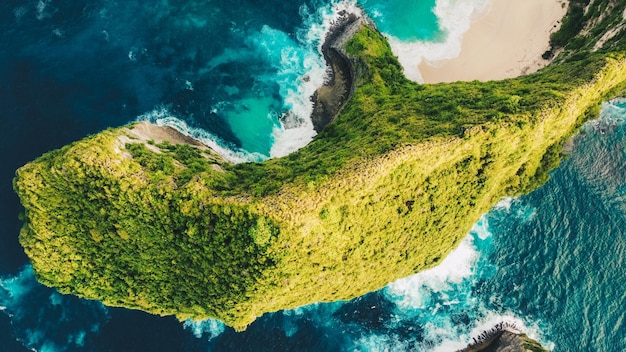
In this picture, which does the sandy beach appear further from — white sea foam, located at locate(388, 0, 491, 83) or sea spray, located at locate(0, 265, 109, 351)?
sea spray, located at locate(0, 265, 109, 351)

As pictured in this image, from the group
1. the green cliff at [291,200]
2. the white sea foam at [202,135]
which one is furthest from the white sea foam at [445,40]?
the white sea foam at [202,135]

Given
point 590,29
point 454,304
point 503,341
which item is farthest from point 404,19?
point 503,341

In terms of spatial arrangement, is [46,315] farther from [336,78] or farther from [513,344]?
[513,344]

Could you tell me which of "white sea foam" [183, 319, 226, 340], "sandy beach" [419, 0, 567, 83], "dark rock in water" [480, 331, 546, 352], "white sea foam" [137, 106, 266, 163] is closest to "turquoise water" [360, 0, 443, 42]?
"sandy beach" [419, 0, 567, 83]

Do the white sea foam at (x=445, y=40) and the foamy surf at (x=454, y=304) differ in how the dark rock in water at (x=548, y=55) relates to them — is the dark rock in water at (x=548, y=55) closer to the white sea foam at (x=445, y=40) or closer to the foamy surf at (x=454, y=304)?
the white sea foam at (x=445, y=40)

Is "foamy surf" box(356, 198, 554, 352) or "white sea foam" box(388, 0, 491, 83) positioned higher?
"white sea foam" box(388, 0, 491, 83)

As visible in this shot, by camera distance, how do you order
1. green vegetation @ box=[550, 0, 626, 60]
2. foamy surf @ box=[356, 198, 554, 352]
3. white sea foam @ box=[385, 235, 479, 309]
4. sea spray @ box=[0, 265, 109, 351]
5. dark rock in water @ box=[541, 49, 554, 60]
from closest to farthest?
green vegetation @ box=[550, 0, 626, 60] < sea spray @ box=[0, 265, 109, 351] < foamy surf @ box=[356, 198, 554, 352] < white sea foam @ box=[385, 235, 479, 309] < dark rock in water @ box=[541, 49, 554, 60]
